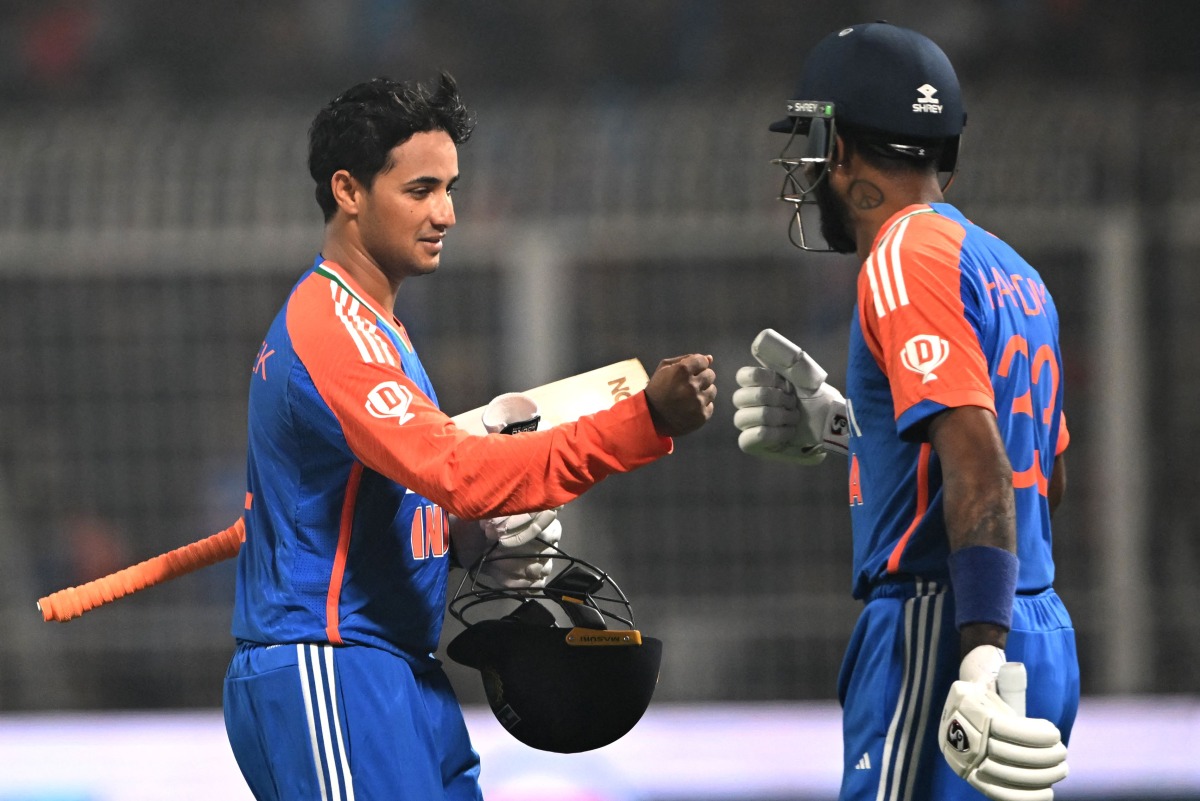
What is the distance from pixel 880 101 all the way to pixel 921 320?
532 millimetres

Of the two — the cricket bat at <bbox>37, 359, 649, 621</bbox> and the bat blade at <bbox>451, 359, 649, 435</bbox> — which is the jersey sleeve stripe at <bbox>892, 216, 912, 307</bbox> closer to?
the cricket bat at <bbox>37, 359, 649, 621</bbox>

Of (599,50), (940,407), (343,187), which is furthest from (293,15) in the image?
(940,407)

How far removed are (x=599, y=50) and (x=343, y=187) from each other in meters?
8.55

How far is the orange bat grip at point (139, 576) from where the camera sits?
10.6ft

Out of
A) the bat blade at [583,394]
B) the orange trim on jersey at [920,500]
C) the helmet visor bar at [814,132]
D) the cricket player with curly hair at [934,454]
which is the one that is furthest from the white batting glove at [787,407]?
the orange trim on jersey at [920,500]

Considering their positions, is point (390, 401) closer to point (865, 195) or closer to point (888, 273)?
point (888, 273)

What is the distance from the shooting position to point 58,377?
286 inches

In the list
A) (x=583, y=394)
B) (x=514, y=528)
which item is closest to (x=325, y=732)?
(x=514, y=528)

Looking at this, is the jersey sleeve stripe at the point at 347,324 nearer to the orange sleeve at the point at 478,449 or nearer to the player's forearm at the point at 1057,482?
the orange sleeve at the point at 478,449

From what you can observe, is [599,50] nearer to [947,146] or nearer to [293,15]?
[293,15]

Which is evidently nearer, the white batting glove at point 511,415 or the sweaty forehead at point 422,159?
the sweaty forehead at point 422,159

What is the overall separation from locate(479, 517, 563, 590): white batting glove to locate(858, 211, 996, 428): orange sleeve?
0.83 metres

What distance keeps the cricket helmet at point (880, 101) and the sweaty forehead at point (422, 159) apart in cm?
67

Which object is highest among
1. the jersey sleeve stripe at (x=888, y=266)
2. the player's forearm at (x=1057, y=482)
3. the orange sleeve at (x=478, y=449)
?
the jersey sleeve stripe at (x=888, y=266)
